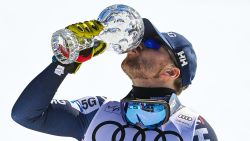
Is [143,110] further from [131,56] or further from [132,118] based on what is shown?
[131,56]

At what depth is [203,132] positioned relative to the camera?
3.12 meters

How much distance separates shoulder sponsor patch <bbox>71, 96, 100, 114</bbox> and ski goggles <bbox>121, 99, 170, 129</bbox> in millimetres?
182

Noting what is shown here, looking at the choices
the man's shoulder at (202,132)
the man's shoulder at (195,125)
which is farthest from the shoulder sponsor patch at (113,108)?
the man's shoulder at (202,132)

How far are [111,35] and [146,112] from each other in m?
0.50

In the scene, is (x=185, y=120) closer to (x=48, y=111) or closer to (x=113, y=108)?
(x=113, y=108)

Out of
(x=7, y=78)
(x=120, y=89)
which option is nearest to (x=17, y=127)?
(x=7, y=78)

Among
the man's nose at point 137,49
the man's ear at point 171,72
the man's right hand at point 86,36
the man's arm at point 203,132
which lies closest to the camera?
the man's right hand at point 86,36

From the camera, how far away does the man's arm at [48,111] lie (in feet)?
9.55

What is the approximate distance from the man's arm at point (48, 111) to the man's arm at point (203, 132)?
1.63 ft

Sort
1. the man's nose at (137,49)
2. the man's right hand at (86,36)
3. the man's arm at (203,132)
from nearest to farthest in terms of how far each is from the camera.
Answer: the man's right hand at (86,36)
the man's arm at (203,132)
the man's nose at (137,49)

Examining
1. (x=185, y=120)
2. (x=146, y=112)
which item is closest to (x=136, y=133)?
(x=146, y=112)

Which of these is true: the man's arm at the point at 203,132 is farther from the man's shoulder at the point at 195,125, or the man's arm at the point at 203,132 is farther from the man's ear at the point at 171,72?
the man's ear at the point at 171,72

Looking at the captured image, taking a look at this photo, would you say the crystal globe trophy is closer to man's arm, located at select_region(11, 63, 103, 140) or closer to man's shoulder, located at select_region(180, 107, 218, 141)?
man's arm, located at select_region(11, 63, 103, 140)

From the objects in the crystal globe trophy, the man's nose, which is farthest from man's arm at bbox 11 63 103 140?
the man's nose
